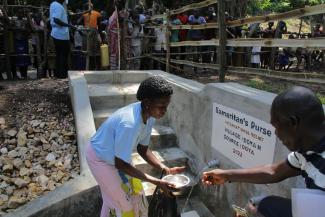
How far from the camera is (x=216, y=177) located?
240cm

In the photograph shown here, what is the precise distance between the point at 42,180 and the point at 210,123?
2091 millimetres

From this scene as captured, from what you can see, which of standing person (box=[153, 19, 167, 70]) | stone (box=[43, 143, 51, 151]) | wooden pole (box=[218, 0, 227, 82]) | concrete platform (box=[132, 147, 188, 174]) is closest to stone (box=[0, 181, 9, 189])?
stone (box=[43, 143, 51, 151])

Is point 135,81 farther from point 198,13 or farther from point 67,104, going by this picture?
point 198,13

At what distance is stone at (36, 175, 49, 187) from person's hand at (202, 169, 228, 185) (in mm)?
2419

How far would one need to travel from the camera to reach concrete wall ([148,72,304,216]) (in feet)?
9.89

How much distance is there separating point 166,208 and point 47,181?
1938 mm

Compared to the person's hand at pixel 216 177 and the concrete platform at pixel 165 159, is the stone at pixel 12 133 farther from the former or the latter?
the person's hand at pixel 216 177

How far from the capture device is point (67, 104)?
6.01 metres

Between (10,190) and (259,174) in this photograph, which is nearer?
(259,174)

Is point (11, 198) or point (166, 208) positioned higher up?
point (166, 208)

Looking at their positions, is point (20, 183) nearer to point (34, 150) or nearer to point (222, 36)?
point (34, 150)

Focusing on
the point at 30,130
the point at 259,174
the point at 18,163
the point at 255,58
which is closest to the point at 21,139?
the point at 30,130

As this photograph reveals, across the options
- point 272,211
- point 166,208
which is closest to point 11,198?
point 166,208

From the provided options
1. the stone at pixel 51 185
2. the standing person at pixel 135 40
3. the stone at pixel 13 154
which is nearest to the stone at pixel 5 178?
the stone at pixel 13 154
